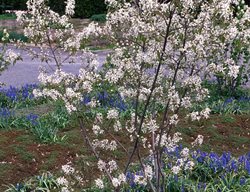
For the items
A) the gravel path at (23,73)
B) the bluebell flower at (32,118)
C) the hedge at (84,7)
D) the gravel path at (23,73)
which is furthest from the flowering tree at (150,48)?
the hedge at (84,7)

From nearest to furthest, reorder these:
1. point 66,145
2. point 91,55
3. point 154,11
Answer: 1. point 154,11
2. point 91,55
3. point 66,145

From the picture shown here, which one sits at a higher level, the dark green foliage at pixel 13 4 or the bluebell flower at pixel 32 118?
the bluebell flower at pixel 32 118

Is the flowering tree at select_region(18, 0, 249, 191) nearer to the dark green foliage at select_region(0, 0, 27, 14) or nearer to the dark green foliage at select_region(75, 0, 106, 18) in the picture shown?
the dark green foliage at select_region(75, 0, 106, 18)

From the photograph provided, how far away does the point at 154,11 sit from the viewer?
3773 mm

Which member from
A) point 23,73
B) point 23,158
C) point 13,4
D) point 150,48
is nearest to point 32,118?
point 23,158

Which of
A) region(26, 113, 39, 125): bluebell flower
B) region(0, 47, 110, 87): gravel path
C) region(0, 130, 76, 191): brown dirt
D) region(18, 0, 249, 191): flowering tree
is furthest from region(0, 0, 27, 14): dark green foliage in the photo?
region(18, 0, 249, 191): flowering tree

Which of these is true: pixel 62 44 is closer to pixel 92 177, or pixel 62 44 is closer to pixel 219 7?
pixel 219 7

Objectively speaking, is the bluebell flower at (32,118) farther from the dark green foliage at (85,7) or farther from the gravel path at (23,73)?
the dark green foliage at (85,7)

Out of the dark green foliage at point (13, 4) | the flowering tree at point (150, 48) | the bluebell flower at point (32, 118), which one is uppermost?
the flowering tree at point (150, 48)

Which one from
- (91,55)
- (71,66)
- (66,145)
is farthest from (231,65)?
(71,66)

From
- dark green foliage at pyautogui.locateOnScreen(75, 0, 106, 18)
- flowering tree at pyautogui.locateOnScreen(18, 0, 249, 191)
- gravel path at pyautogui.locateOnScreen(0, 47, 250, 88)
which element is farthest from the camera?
dark green foliage at pyautogui.locateOnScreen(75, 0, 106, 18)

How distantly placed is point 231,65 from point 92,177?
8.06ft

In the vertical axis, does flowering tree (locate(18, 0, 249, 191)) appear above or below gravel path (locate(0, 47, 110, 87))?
above

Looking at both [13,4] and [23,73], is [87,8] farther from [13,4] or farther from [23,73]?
[23,73]
